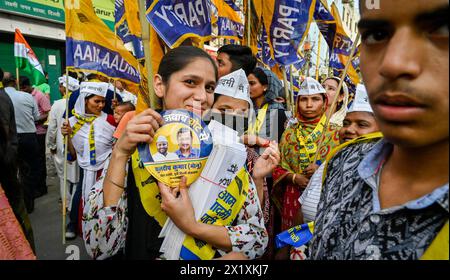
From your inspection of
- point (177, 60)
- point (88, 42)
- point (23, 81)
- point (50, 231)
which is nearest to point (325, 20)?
point (88, 42)

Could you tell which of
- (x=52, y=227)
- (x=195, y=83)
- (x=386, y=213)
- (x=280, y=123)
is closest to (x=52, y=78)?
(x=52, y=227)

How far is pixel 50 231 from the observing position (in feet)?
14.2

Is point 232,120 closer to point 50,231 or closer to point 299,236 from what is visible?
point 299,236

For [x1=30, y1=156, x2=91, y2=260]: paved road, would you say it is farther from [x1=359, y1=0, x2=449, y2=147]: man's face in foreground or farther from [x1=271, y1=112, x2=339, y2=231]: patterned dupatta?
[x1=359, y1=0, x2=449, y2=147]: man's face in foreground

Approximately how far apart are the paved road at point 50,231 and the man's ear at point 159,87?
2.05m

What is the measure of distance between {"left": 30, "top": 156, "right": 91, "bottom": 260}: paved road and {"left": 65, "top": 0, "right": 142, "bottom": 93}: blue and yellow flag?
6.31 ft

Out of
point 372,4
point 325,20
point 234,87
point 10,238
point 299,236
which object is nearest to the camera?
point 372,4

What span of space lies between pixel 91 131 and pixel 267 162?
2.93 m

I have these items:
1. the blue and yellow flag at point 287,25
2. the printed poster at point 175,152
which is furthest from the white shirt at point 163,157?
the blue and yellow flag at point 287,25

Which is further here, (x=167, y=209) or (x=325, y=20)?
(x=325, y=20)

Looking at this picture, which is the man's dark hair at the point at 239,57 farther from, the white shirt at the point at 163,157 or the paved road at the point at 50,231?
the paved road at the point at 50,231

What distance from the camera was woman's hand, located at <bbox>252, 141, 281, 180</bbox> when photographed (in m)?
1.66

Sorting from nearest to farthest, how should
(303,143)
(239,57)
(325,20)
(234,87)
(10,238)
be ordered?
(10,238) < (234,87) < (303,143) < (239,57) < (325,20)

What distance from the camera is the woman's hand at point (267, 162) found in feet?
5.43
